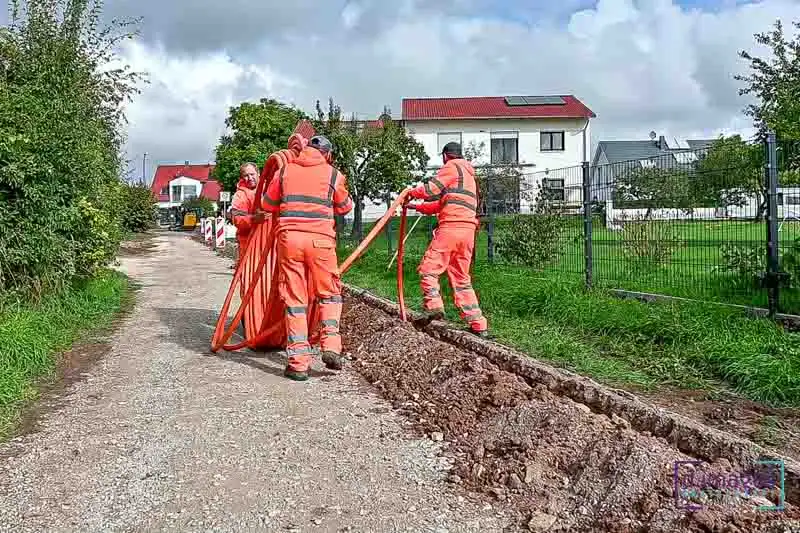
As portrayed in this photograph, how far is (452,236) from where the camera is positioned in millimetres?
8625

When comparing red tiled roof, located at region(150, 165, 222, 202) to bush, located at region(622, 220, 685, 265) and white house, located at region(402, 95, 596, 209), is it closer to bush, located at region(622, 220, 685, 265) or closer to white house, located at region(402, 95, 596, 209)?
white house, located at region(402, 95, 596, 209)

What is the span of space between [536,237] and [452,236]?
15.0 feet

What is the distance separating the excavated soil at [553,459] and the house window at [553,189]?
19.5 ft

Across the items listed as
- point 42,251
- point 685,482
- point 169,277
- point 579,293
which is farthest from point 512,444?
point 169,277

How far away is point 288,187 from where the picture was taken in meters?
7.41

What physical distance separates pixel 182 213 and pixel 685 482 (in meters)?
76.0

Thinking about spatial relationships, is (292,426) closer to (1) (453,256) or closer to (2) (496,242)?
(1) (453,256)

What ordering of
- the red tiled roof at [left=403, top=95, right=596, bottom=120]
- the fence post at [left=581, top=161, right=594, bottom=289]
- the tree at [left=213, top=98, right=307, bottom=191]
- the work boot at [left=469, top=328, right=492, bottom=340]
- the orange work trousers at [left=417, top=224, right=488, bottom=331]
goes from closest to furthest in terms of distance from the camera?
the work boot at [left=469, top=328, right=492, bottom=340], the orange work trousers at [left=417, top=224, right=488, bottom=331], the fence post at [left=581, top=161, right=594, bottom=289], the tree at [left=213, top=98, right=307, bottom=191], the red tiled roof at [left=403, top=95, right=596, bottom=120]

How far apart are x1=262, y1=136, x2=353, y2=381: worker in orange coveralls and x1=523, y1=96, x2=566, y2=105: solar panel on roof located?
158 ft

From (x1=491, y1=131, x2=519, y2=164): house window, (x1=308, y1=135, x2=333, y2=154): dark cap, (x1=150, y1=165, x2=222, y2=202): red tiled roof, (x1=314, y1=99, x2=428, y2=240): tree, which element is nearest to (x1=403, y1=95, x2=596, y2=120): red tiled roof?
(x1=491, y1=131, x2=519, y2=164): house window

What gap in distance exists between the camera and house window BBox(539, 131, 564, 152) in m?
52.5

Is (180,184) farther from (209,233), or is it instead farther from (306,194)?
(306,194)

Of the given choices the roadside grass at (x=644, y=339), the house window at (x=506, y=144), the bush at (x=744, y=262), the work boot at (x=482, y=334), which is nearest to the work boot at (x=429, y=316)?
the roadside grass at (x=644, y=339)

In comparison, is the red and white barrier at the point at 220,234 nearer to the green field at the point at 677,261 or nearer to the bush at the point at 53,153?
the bush at the point at 53,153
